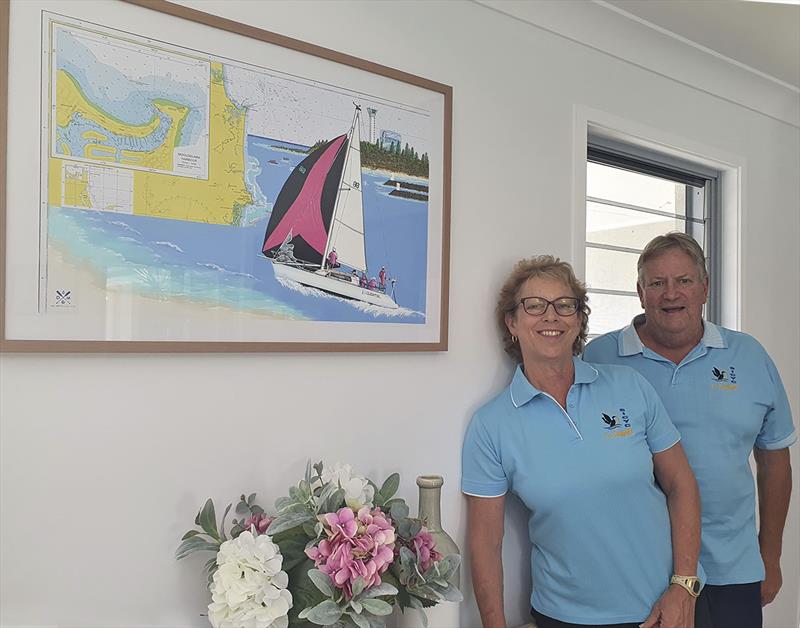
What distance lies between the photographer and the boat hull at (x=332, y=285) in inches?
64.6

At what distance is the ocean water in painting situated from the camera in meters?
1.38

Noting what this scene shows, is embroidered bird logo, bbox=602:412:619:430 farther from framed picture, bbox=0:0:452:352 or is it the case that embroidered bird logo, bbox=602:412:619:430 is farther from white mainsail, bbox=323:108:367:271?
white mainsail, bbox=323:108:367:271

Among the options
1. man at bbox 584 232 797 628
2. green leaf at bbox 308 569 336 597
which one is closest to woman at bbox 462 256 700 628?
man at bbox 584 232 797 628

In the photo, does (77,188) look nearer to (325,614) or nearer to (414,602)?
(325,614)

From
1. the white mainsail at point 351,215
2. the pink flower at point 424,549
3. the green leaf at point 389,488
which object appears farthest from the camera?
the white mainsail at point 351,215

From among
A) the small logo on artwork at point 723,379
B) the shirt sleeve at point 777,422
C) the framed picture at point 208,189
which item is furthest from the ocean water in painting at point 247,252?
the shirt sleeve at point 777,422

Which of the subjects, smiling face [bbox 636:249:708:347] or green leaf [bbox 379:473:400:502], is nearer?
green leaf [bbox 379:473:400:502]

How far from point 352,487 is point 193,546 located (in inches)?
13.0

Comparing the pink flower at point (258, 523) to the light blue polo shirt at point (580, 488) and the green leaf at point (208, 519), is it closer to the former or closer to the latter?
the green leaf at point (208, 519)

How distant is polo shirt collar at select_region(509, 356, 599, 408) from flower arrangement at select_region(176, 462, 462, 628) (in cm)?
52

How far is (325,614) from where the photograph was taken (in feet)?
4.45

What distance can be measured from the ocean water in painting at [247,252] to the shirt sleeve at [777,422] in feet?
4.13

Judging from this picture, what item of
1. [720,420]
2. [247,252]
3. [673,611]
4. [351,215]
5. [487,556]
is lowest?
[673,611]

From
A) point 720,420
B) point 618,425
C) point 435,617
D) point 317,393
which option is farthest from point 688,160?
point 435,617
